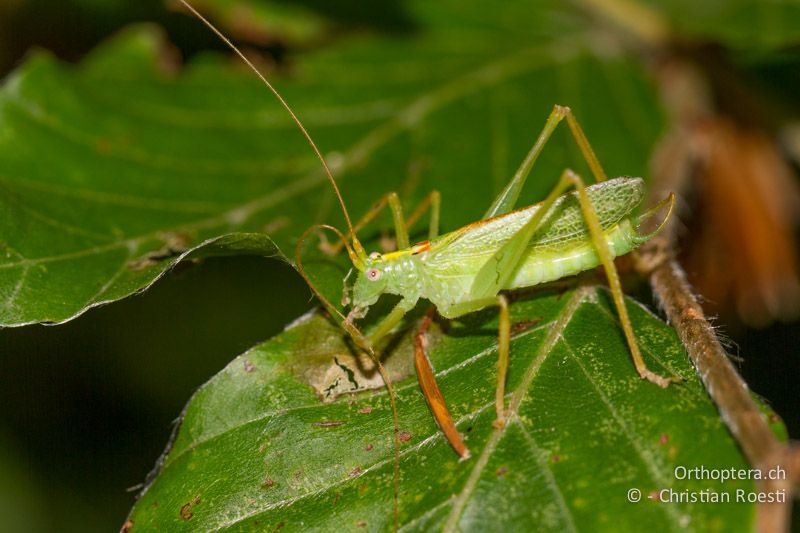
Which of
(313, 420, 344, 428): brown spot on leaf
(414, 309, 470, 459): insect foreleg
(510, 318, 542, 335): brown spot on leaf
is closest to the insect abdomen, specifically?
(510, 318, 542, 335): brown spot on leaf

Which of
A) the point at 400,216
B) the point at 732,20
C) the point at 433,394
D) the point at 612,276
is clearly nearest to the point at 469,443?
the point at 433,394

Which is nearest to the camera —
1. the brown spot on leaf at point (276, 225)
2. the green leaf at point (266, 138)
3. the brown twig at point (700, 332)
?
the brown twig at point (700, 332)

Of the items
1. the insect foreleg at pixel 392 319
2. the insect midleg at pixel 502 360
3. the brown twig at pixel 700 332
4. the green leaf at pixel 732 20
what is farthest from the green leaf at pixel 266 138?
the insect midleg at pixel 502 360

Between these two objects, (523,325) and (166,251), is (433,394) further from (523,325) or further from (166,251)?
(166,251)

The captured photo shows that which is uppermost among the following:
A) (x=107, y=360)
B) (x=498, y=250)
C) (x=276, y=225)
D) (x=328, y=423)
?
(x=276, y=225)

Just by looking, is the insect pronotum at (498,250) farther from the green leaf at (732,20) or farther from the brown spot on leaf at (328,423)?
the green leaf at (732,20)

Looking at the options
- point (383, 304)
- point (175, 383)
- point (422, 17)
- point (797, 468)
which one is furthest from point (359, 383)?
point (422, 17)
